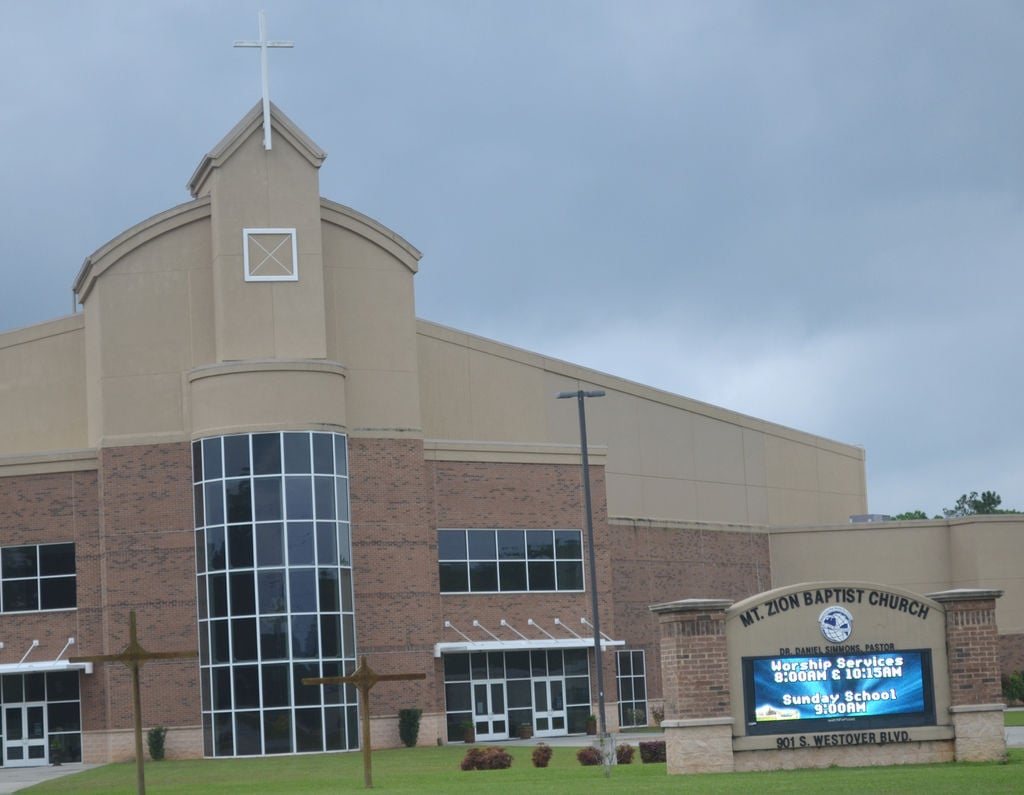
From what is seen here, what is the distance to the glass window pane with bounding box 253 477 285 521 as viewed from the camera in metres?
46.1

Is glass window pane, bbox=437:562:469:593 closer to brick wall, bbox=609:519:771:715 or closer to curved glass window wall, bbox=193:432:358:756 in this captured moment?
curved glass window wall, bbox=193:432:358:756

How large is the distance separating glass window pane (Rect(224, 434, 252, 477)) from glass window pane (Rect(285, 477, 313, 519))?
133cm

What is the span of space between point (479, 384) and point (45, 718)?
57.9 ft

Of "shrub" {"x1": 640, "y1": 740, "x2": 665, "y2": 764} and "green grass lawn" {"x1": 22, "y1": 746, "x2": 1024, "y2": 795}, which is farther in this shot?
"shrub" {"x1": 640, "y1": 740, "x2": 665, "y2": 764}

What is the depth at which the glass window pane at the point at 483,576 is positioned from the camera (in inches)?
2013

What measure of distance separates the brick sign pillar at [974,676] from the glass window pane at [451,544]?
23.3 meters

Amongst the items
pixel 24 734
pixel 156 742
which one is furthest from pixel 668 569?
pixel 24 734

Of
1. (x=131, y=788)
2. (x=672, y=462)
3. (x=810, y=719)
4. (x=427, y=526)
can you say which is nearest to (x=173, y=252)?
(x=427, y=526)

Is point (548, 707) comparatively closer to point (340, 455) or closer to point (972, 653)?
point (340, 455)

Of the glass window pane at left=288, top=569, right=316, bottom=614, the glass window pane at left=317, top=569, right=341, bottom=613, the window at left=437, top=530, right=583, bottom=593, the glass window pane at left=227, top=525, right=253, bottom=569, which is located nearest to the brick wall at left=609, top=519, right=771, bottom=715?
the window at left=437, top=530, right=583, bottom=593

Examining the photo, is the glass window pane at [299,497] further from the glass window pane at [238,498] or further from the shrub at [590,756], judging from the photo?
the shrub at [590,756]

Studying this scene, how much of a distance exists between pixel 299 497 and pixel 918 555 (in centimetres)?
2970

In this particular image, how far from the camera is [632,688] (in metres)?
57.7

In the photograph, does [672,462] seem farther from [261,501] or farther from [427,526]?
[261,501]
